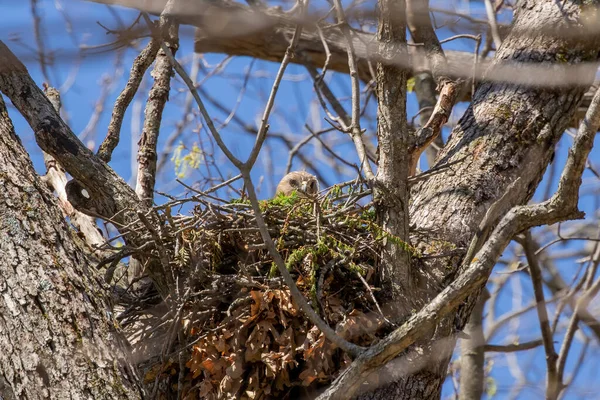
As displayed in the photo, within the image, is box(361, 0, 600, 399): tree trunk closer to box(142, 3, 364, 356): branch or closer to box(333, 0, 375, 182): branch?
box(333, 0, 375, 182): branch

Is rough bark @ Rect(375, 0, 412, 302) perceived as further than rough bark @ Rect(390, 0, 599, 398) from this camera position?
No

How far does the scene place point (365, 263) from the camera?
3.44m

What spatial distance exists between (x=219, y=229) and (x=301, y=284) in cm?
49

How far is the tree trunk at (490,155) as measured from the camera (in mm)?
3396

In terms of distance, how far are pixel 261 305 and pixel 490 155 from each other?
1328 mm

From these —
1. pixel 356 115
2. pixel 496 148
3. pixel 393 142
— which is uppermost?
pixel 356 115

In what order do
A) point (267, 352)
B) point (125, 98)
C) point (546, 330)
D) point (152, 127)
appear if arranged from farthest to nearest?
point (546, 330), point (152, 127), point (125, 98), point (267, 352)

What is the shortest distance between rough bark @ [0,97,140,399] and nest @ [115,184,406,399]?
652 mm

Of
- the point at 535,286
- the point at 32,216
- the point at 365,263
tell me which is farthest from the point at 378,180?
the point at 535,286

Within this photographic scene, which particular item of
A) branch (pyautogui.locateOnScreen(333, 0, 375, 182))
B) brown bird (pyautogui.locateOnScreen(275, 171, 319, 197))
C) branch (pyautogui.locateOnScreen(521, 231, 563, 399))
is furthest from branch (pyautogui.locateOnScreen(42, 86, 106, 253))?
branch (pyautogui.locateOnScreen(521, 231, 563, 399))

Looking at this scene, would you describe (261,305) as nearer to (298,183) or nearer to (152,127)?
(152,127)

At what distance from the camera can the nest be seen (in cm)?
327

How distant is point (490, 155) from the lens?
3.76 metres

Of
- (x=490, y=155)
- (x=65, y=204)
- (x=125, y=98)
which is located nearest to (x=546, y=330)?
(x=490, y=155)
